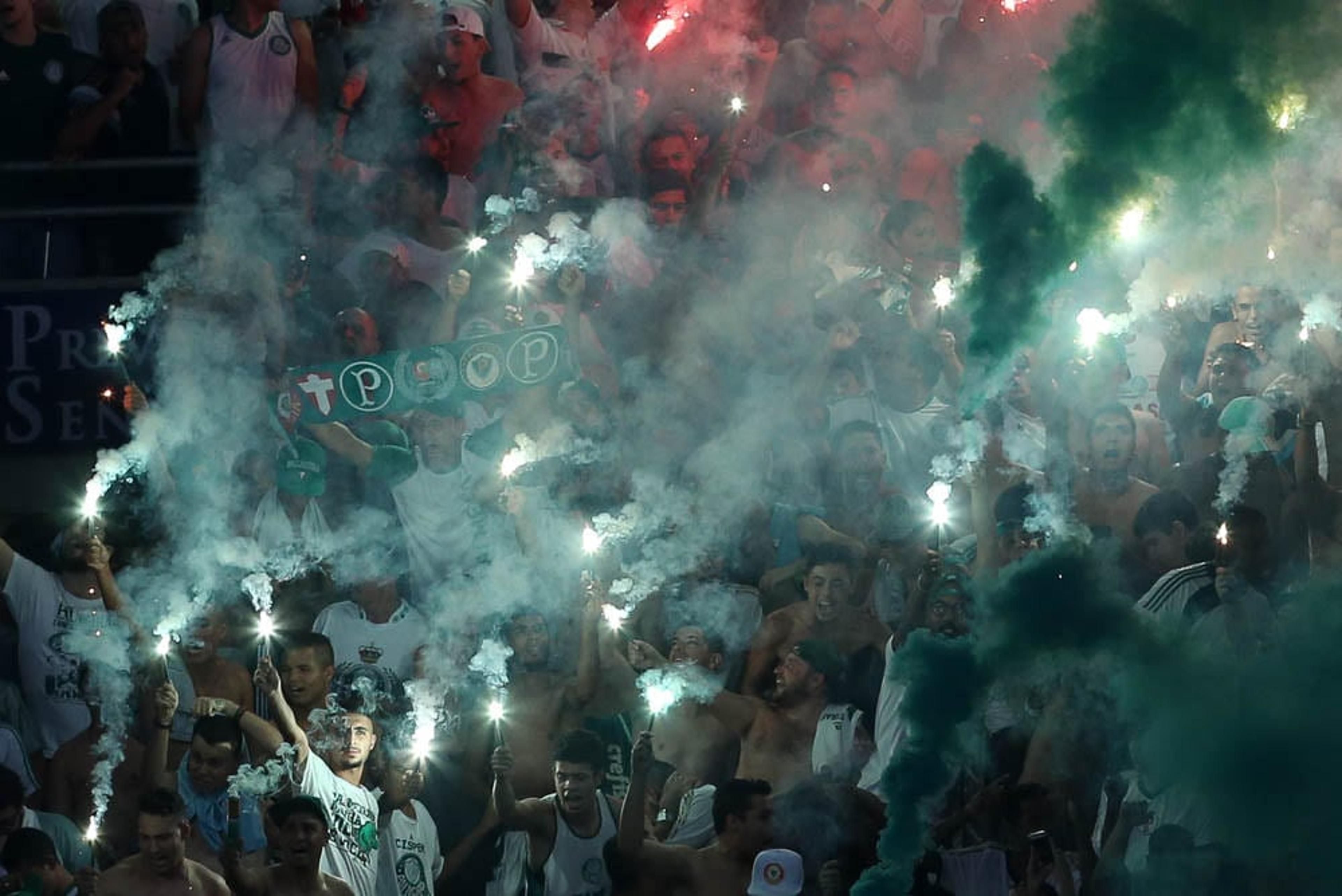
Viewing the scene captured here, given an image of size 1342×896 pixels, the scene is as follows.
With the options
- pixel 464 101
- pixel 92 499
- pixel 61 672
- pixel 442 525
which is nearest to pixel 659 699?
pixel 442 525

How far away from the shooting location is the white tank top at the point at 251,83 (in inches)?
389

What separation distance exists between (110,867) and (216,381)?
7.15 ft

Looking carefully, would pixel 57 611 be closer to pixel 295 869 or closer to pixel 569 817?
pixel 295 869

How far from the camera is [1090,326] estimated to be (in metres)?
9.32

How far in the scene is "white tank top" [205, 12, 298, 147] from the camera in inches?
389

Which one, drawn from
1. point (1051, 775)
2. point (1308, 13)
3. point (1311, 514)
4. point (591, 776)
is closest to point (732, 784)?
point (591, 776)

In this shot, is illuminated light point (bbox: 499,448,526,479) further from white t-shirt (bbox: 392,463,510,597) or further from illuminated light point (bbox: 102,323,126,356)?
illuminated light point (bbox: 102,323,126,356)

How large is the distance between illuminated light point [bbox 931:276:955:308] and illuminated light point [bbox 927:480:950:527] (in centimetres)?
91

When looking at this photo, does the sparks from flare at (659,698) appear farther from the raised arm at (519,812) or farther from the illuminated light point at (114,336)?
the illuminated light point at (114,336)

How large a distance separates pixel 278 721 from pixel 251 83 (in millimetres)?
2981

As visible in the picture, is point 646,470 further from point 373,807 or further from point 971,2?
point 971,2

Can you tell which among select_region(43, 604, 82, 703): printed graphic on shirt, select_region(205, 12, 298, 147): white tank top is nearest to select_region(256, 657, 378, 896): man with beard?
select_region(43, 604, 82, 703): printed graphic on shirt

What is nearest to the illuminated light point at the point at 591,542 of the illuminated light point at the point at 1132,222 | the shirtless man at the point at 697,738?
the shirtless man at the point at 697,738

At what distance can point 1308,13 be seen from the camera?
8.80m
